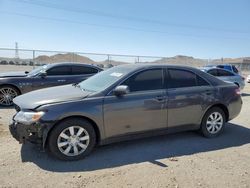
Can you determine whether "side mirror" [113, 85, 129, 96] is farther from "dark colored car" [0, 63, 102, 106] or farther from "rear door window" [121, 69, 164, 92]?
"dark colored car" [0, 63, 102, 106]

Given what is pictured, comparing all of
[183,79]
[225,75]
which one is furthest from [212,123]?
[225,75]

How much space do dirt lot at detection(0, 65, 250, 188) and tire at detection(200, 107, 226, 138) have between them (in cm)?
22

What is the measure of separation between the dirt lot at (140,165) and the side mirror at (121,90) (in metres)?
1.09

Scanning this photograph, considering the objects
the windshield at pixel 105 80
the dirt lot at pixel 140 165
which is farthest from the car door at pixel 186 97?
the windshield at pixel 105 80

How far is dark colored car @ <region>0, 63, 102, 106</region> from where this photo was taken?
866 centimetres

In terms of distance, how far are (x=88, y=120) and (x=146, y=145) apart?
140cm

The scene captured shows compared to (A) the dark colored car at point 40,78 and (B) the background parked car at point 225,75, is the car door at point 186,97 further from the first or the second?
(B) the background parked car at point 225,75

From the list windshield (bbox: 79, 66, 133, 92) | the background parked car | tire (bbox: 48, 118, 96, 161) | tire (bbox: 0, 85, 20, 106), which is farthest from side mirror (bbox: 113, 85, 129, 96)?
the background parked car

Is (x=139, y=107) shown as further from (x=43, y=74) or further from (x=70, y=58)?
(x=70, y=58)

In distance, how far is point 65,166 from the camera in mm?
4172

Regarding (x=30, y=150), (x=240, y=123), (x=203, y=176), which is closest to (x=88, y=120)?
(x=30, y=150)

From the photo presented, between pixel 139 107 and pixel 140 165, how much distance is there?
1.06m

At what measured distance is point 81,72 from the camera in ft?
32.1

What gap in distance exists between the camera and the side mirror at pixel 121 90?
457cm
